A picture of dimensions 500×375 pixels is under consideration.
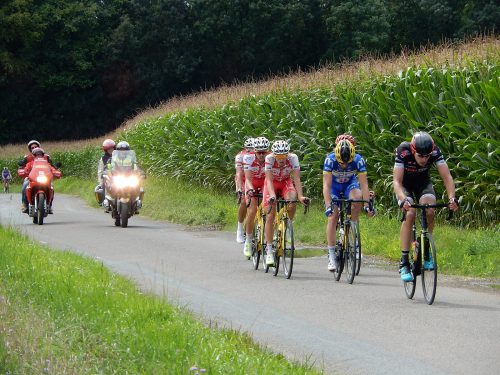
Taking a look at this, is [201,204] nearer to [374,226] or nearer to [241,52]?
[374,226]

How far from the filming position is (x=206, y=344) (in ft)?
24.5

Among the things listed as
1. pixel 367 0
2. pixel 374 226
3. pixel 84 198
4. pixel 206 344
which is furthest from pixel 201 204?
pixel 367 0

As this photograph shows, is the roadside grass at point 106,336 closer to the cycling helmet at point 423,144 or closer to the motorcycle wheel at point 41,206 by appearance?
the cycling helmet at point 423,144

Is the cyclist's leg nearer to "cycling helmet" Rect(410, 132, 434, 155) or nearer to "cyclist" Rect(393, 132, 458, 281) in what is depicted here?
"cyclist" Rect(393, 132, 458, 281)

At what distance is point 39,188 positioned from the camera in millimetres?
23656

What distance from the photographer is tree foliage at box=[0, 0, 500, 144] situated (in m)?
63.3

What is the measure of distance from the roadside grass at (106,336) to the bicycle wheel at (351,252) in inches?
119

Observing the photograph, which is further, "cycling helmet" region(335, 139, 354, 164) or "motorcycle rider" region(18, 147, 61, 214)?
"motorcycle rider" region(18, 147, 61, 214)

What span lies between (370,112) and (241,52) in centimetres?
4916

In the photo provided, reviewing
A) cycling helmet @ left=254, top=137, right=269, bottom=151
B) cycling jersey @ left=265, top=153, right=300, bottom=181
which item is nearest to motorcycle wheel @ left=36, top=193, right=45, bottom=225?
cycling helmet @ left=254, top=137, right=269, bottom=151

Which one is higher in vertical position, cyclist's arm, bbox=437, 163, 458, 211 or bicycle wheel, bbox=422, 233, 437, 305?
cyclist's arm, bbox=437, 163, 458, 211

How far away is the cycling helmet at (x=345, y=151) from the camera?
12961 millimetres

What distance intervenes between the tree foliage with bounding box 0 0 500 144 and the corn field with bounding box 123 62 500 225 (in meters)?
35.6

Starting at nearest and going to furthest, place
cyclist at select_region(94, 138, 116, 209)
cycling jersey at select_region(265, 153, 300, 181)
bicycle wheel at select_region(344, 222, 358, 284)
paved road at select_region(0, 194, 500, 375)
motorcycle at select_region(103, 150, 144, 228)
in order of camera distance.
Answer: paved road at select_region(0, 194, 500, 375) < bicycle wheel at select_region(344, 222, 358, 284) < cycling jersey at select_region(265, 153, 300, 181) < motorcycle at select_region(103, 150, 144, 228) < cyclist at select_region(94, 138, 116, 209)
